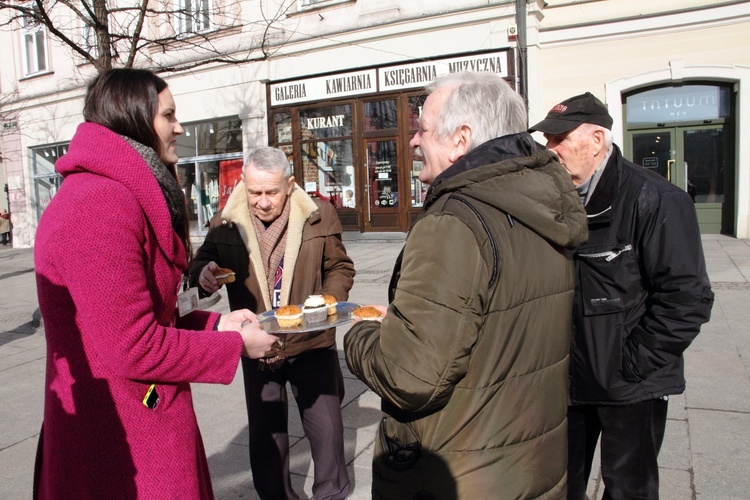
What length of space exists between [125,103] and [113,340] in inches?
27.2

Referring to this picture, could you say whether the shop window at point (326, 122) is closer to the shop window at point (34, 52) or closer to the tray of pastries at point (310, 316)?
the shop window at point (34, 52)

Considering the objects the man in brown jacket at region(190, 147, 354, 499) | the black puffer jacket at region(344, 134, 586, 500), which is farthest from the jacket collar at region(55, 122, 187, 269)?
the man in brown jacket at region(190, 147, 354, 499)

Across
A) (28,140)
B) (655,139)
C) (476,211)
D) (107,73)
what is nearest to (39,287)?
(107,73)

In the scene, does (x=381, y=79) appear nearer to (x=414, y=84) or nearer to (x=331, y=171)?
(x=414, y=84)

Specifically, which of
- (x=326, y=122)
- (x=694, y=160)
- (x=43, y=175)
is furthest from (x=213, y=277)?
(x=43, y=175)

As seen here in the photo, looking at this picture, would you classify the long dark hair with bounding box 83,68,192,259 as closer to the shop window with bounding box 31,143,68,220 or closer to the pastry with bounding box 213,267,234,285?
the pastry with bounding box 213,267,234,285

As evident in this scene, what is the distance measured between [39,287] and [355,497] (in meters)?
2.25

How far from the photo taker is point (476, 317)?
157cm

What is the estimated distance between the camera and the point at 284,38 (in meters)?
15.5

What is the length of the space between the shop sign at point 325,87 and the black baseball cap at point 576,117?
12399 millimetres

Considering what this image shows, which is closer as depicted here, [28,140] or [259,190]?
[259,190]

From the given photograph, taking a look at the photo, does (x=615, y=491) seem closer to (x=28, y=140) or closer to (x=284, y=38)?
(x=284, y=38)

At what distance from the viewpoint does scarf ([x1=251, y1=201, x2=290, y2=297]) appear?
3.12 m

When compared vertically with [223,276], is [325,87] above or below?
above
